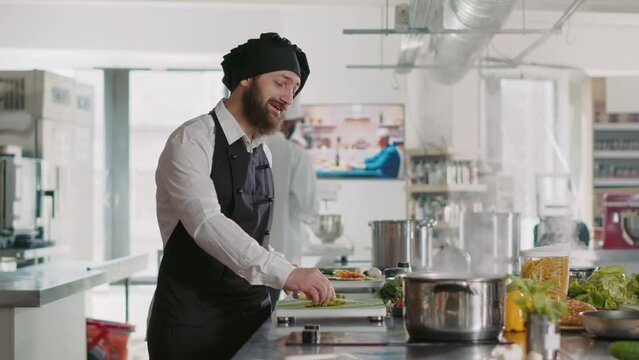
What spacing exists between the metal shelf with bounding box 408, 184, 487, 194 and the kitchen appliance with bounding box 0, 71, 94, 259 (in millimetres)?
2803

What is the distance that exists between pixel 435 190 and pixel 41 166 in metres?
3.43

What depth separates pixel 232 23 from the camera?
8383 millimetres

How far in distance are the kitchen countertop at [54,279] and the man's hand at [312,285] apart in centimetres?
158

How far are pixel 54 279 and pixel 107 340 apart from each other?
4.12ft

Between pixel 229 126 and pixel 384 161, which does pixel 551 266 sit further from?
pixel 384 161

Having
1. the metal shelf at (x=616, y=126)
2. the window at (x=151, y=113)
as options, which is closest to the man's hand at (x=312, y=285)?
the metal shelf at (x=616, y=126)

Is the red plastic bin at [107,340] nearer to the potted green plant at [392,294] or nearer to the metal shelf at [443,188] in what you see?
the potted green plant at [392,294]

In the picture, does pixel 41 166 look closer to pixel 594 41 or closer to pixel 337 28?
pixel 337 28

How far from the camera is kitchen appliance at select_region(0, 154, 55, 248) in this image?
5043 mm

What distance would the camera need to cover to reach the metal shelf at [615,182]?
730 centimetres

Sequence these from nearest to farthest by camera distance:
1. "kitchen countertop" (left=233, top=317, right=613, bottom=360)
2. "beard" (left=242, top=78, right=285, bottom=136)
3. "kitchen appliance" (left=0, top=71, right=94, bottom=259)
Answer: "kitchen countertop" (left=233, top=317, right=613, bottom=360), "beard" (left=242, top=78, right=285, bottom=136), "kitchen appliance" (left=0, top=71, right=94, bottom=259)

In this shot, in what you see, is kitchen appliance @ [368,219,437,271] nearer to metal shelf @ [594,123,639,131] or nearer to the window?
metal shelf @ [594,123,639,131]

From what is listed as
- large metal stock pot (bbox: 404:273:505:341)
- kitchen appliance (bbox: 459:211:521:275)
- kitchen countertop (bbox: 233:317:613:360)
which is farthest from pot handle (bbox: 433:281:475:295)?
kitchen appliance (bbox: 459:211:521:275)

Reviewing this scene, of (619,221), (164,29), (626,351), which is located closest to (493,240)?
(619,221)
